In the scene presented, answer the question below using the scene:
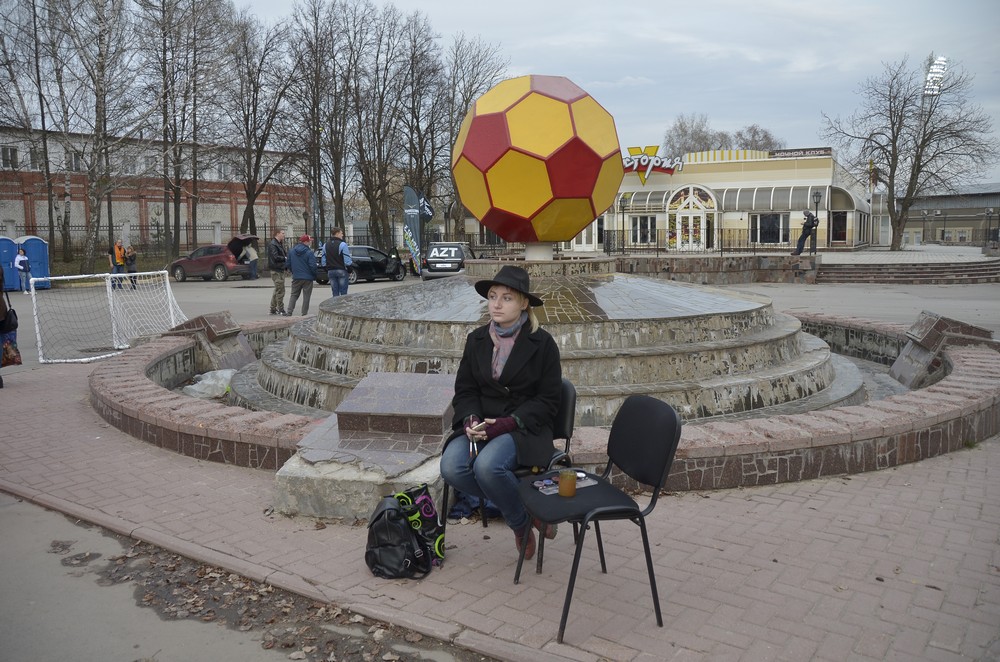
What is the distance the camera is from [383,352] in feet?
24.7

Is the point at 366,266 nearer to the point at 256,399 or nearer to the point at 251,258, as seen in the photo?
the point at 251,258

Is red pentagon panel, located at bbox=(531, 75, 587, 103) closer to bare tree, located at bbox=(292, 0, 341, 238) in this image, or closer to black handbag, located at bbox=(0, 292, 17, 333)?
black handbag, located at bbox=(0, 292, 17, 333)

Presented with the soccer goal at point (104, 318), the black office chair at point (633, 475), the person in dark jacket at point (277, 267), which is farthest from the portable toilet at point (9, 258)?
the black office chair at point (633, 475)

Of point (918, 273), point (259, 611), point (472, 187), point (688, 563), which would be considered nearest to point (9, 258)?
point (472, 187)

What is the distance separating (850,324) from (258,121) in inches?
1354

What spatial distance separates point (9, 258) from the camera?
24844mm

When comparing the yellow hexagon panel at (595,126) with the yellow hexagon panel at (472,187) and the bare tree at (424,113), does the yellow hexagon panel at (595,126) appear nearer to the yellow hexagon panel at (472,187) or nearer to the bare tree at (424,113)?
the yellow hexagon panel at (472,187)

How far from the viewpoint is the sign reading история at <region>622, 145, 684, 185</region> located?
149 ft

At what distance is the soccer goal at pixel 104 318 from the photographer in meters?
12.0

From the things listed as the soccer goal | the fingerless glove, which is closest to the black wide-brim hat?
the fingerless glove

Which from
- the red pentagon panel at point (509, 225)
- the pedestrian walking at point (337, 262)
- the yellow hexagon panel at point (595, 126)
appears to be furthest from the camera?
the pedestrian walking at point (337, 262)

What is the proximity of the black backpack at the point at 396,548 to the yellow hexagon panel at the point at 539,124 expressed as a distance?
5637mm

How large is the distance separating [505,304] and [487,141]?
5.37m

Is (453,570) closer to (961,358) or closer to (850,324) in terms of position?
(961,358)
